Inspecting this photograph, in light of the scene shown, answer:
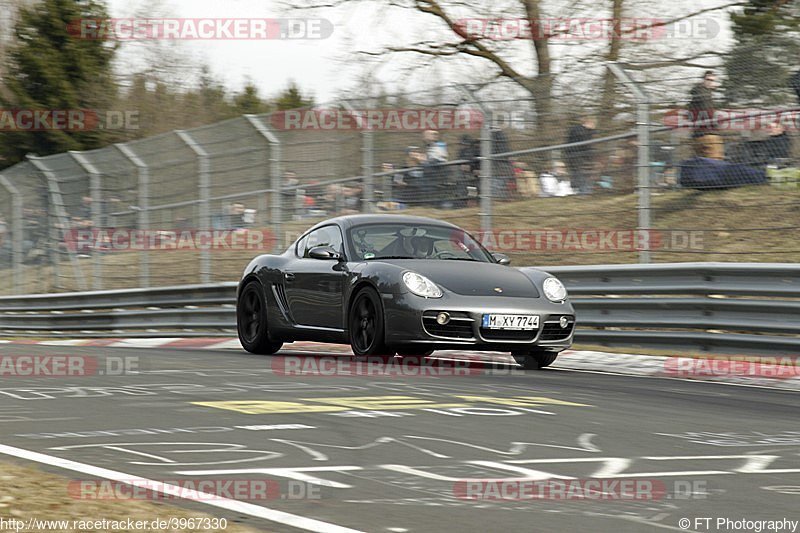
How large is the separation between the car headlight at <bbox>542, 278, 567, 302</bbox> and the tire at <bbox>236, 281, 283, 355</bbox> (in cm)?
297

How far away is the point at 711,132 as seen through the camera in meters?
12.2

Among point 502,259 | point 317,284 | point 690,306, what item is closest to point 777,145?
point 690,306

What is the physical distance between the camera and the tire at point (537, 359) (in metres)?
11.0

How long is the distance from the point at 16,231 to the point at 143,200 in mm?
6120

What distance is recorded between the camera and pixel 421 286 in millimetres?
10336

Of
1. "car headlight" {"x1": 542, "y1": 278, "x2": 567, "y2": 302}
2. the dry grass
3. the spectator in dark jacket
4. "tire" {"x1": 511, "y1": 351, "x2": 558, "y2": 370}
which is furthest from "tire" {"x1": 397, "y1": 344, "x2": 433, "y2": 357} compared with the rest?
the dry grass

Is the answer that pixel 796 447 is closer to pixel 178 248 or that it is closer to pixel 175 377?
pixel 175 377

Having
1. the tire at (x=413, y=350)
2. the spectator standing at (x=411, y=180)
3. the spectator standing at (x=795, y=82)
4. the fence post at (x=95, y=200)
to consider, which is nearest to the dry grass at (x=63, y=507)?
the tire at (x=413, y=350)

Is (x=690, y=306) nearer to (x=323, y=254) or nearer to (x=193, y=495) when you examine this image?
(x=323, y=254)

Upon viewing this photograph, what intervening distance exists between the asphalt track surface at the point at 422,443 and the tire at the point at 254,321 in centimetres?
295

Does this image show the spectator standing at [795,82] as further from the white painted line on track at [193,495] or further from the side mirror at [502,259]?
the white painted line on track at [193,495]

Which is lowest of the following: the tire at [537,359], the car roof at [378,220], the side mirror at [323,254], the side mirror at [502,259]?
the tire at [537,359]

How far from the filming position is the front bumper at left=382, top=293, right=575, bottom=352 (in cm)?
1020

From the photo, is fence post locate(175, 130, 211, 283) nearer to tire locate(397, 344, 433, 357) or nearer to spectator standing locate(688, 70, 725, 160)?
spectator standing locate(688, 70, 725, 160)
